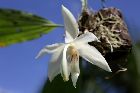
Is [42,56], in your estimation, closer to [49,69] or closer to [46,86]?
[49,69]

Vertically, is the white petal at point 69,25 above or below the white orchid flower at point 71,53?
above

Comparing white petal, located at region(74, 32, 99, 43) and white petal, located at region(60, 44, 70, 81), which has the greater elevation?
white petal, located at region(74, 32, 99, 43)

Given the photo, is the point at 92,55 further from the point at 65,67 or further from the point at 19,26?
the point at 19,26

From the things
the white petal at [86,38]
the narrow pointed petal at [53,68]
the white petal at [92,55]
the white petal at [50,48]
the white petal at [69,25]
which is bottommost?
the narrow pointed petal at [53,68]

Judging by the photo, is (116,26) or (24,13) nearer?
(24,13)

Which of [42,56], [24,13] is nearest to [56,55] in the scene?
[42,56]

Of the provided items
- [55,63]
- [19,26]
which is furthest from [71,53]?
[19,26]
